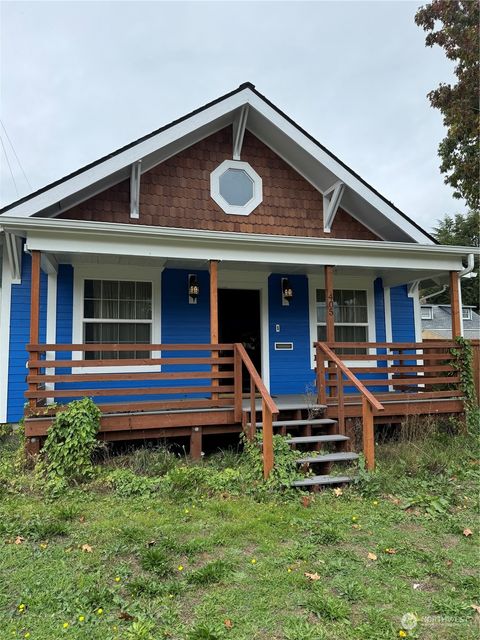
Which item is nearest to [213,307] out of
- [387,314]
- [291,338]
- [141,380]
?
[141,380]

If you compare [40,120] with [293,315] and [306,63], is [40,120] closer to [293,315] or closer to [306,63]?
[306,63]

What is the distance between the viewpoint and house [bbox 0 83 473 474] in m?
6.12

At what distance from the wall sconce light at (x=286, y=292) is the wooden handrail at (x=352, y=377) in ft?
6.36

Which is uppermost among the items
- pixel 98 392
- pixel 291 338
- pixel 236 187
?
pixel 236 187

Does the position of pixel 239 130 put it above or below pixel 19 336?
above

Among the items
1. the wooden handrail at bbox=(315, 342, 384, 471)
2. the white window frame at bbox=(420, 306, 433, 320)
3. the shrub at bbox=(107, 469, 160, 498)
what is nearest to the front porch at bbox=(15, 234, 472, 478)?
the wooden handrail at bbox=(315, 342, 384, 471)

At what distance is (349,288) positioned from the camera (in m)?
9.12

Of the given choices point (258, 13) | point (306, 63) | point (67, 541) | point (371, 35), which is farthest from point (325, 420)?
point (306, 63)

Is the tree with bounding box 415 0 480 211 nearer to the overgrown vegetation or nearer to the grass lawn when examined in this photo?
the overgrown vegetation

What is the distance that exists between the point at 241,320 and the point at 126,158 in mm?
3741

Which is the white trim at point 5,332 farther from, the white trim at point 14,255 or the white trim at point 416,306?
the white trim at point 416,306

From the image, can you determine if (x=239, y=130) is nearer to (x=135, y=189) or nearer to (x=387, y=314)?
(x=135, y=189)

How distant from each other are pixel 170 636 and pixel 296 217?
283 inches

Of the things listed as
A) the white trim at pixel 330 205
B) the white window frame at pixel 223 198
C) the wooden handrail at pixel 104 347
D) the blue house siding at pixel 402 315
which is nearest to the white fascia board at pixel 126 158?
the white window frame at pixel 223 198
